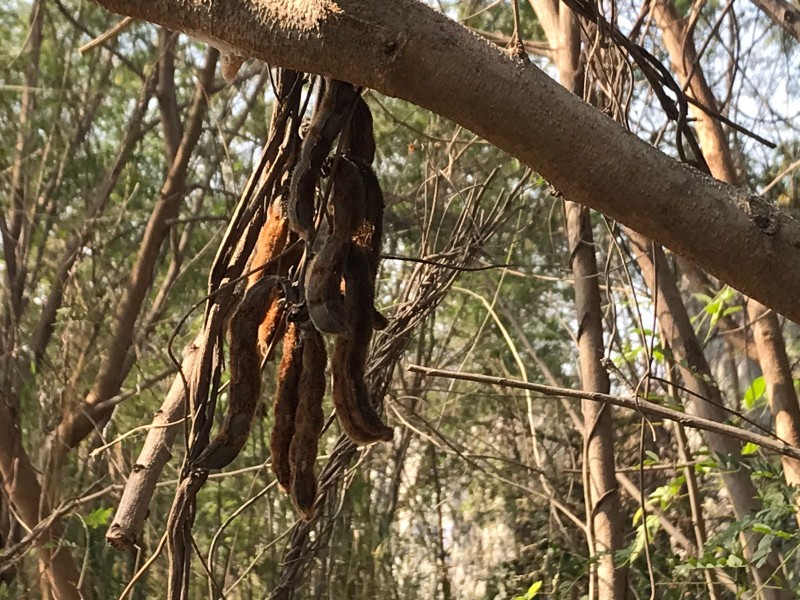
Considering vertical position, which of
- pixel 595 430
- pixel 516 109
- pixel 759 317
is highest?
pixel 759 317

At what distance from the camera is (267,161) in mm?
589

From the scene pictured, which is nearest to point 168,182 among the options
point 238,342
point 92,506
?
point 92,506

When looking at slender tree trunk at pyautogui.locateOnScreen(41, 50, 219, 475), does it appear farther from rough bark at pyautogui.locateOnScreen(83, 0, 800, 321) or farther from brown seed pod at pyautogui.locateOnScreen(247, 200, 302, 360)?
rough bark at pyautogui.locateOnScreen(83, 0, 800, 321)

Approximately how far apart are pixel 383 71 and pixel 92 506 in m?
1.52

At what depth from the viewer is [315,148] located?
51 centimetres

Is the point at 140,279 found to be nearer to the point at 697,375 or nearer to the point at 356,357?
the point at 697,375

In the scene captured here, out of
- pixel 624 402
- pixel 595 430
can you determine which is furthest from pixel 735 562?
pixel 624 402

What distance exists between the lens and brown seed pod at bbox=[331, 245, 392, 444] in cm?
51

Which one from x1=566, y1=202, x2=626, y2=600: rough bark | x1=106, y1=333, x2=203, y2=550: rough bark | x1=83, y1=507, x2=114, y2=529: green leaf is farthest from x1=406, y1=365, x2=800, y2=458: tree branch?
x1=83, y1=507, x2=114, y2=529: green leaf

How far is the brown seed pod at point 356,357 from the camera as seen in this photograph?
0.51 meters

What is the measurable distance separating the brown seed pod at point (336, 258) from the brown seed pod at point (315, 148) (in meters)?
0.01

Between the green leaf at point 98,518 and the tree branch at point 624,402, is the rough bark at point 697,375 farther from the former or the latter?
the green leaf at point 98,518

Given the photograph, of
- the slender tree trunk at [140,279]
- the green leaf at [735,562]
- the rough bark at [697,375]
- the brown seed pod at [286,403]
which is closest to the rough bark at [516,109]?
the brown seed pod at [286,403]

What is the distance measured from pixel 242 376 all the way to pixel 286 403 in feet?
0.11
